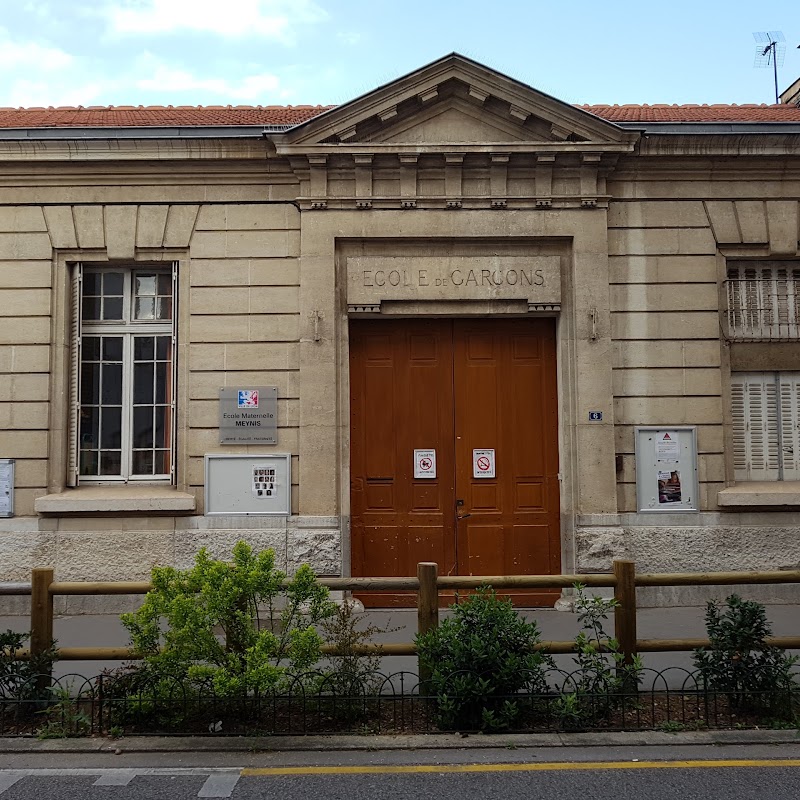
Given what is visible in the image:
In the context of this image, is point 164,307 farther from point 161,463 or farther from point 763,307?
point 763,307

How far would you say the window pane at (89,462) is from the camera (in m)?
10.4

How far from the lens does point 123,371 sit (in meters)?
10.5

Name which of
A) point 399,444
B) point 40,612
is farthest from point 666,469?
point 40,612

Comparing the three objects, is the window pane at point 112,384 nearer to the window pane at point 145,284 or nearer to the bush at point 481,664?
the window pane at point 145,284

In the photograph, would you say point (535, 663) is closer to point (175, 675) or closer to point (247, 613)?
point (247, 613)

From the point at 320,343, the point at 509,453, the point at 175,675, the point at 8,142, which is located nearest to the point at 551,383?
the point at 509,453

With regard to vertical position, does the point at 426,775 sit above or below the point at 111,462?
below

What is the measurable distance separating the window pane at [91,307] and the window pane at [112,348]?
339 millimetres

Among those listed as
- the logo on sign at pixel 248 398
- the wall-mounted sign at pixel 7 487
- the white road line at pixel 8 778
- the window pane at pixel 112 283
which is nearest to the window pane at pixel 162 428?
the logo on sign at pixel 248 398

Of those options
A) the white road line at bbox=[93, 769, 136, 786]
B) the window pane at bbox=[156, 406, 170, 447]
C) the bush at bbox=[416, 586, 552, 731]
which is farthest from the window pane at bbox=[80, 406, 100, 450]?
the bush at bbox=[416, 586, 552, 731]

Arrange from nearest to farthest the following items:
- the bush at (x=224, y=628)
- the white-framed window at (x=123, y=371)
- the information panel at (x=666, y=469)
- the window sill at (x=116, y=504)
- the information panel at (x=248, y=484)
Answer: the bush at (x=224, y=628) → the window sill at (x=116, y=504) → the information panel at (x=248, y=484) → the information panel at (x=666, y=469) → the white-framed window at (x=123, y=371)

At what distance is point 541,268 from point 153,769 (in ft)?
24.6

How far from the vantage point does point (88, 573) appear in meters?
9.92

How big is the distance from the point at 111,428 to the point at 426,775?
7078 mm
